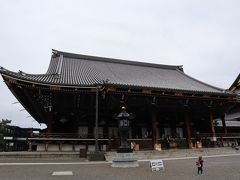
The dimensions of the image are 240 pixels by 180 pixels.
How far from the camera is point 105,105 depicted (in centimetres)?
2562

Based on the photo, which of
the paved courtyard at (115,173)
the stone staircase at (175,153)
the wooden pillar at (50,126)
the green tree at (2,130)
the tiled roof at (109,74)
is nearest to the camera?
the paved courtyard at (115,173)

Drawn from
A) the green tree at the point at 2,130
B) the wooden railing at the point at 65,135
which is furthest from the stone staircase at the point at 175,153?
the green tree at the point at 2,130

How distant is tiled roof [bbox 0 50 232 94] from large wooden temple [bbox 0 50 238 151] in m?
0.12

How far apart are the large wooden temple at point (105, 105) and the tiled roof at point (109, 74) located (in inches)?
4.7

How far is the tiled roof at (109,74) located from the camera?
23.8 meters

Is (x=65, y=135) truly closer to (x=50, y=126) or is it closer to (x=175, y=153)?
(x=50, y=126)

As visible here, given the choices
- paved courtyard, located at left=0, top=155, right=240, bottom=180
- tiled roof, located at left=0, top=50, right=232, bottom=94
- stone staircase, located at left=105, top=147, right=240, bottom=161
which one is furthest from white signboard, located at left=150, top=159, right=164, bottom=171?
tiled roof, located at left=0, top=50, right=232, bottom=94

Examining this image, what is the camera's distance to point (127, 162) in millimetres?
15117

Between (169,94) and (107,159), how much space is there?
9585 mm

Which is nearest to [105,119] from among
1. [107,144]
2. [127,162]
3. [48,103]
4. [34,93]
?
[107,144]

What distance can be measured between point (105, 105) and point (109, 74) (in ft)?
19.3

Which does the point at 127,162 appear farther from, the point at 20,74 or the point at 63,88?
the point at 20,74

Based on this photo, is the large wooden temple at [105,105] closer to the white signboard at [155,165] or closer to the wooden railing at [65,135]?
the wooden railing at [65,135]

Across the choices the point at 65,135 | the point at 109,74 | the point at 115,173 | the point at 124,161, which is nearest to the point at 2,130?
the point at 109,74
